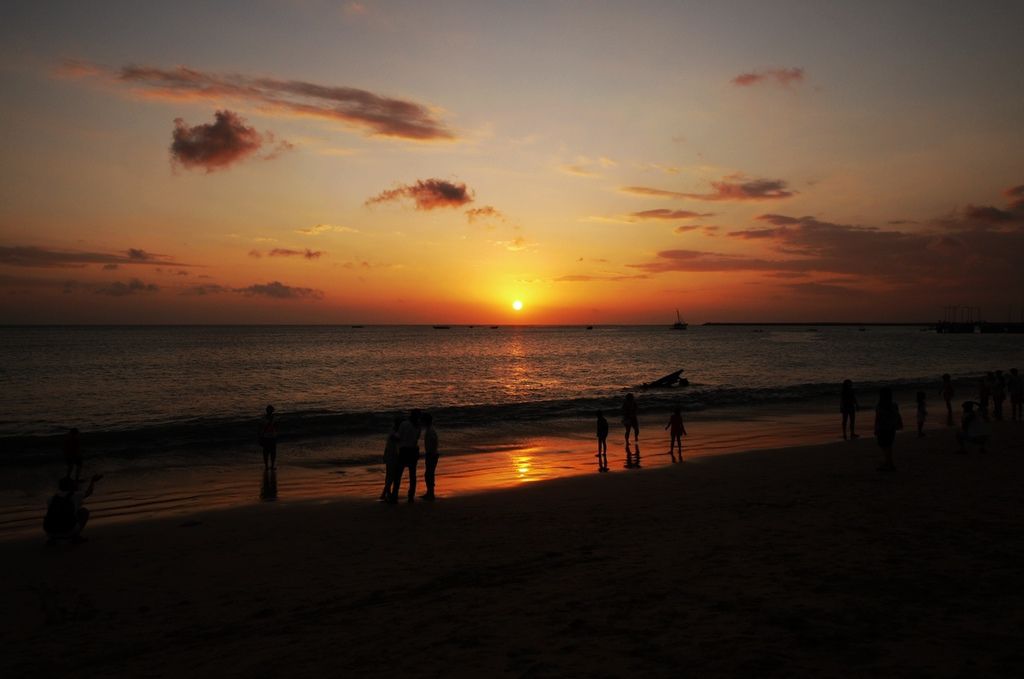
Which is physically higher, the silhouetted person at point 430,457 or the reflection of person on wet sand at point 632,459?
the silhouetted person at point 430,457

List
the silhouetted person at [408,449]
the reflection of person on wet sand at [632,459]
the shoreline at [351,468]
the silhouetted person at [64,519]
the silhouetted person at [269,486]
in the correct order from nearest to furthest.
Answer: the silhouetted person at [64,519], the silhouetted person at [408,449], the shoreline at [351,468], the silhouetted person at [269,486], the reflection of person on wet sand at [632,459]

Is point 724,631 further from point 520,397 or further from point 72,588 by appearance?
point 520,397

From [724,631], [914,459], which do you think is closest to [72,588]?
[724,631]

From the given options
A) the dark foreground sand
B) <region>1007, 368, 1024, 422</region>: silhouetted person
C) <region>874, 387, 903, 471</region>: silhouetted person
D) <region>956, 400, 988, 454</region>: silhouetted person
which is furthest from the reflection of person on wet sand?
<region>1007, 368, 1024, 422</region>: silhouetted person

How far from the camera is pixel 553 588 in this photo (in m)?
8.03

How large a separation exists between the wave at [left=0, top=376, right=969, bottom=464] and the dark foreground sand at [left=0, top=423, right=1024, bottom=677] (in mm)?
14596

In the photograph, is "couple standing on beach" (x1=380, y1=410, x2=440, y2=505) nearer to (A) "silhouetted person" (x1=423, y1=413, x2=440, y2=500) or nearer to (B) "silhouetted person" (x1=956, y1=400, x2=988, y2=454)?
(A) "silhouetted person" (x1=423, y1=413, x2=440, y2=500)

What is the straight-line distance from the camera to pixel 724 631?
21.2ft

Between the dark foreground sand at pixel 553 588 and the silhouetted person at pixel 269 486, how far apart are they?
1759mm

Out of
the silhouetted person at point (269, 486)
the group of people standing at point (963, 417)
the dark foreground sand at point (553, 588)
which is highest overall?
the group of people standing at point (963, 417)

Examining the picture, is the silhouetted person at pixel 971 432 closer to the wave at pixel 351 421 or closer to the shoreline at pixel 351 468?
the shoreline at pixel 351 468

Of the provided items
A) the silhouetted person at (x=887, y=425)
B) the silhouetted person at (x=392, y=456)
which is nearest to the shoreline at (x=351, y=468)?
the silhouetted person at (x=392, y=456)

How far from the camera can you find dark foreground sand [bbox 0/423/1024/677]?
20.1 feet

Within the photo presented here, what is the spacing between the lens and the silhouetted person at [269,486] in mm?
15345
